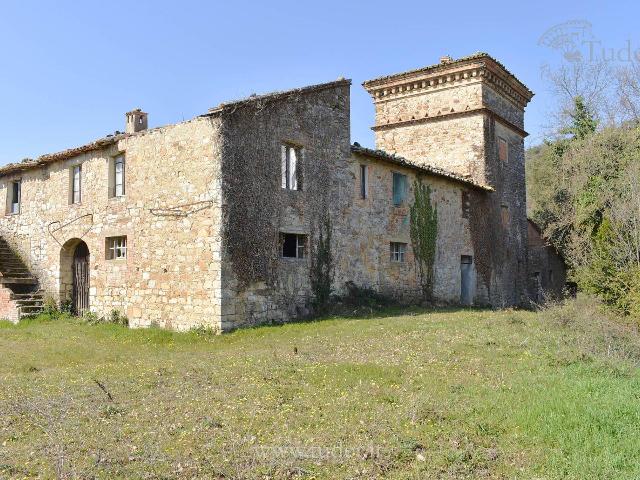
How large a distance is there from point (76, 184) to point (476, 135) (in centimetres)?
1545

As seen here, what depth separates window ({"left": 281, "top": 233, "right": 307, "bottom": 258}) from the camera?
15.2m

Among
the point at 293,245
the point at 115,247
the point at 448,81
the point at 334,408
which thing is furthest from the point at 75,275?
the point at 448,81

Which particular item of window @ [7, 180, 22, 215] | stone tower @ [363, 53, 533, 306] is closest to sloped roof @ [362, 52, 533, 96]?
stone tower @ [363, 53, 533, 306]

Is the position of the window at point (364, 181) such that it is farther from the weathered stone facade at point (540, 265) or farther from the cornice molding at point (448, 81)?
the weathered stone facade at point (540, 265)

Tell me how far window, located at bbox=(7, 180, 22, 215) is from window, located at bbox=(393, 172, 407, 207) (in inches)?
520

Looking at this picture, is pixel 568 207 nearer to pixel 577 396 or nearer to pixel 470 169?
pixel 470 169

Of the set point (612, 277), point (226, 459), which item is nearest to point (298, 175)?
point (612, 277)

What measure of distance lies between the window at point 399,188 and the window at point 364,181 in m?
1.41

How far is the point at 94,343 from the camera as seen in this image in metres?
13.0

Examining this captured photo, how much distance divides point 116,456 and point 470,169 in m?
20.4

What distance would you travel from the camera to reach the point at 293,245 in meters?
15.5

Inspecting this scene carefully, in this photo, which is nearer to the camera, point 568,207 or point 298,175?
point 298,175

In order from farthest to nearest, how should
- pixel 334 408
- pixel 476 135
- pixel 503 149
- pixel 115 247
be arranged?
pixel 503 149 → pixel 476 135 → pixel 115 247 → pixel 334 408

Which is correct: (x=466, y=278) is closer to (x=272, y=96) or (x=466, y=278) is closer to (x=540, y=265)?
(x=540, y=265)
